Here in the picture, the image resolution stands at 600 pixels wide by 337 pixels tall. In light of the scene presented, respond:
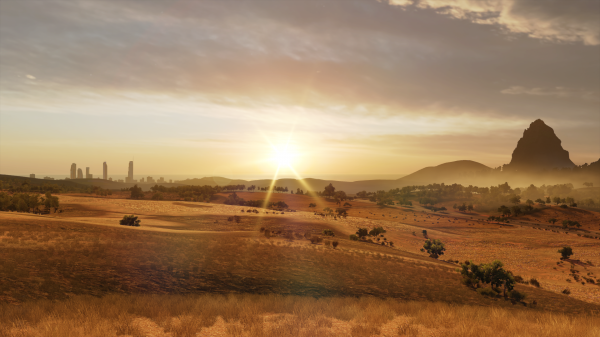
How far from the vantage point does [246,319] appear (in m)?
11.5

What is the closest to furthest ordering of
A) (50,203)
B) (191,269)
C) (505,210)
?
(191,269) < (50,203) < (505,210)

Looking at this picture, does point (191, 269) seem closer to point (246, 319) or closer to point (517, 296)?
point (246, 319)

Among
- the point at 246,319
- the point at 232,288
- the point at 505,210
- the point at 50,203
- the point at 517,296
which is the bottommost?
the point at 505,210

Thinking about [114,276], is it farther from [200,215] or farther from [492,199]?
[492,199]

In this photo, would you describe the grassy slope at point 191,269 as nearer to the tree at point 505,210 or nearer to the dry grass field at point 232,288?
the dry grass field at point 232,288

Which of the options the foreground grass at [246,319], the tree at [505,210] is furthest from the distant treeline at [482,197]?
the foreground grass at [246,319]

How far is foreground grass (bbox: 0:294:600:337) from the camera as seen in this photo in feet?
32.4

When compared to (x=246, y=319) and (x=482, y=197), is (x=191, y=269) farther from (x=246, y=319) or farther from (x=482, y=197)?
(x=482, y=197)

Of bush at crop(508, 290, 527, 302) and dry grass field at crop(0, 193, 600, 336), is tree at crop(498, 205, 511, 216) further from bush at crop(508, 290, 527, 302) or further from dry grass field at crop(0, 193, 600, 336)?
bush at crop(508, 290, 527, 302)

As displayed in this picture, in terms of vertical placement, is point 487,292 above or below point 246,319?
below

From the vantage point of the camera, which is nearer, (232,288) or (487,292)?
(232,288)

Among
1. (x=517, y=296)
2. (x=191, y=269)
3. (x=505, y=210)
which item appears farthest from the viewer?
(x=505, y=210)

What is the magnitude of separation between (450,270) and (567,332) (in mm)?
19350

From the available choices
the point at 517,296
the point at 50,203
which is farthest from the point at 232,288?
the point at 50,203
